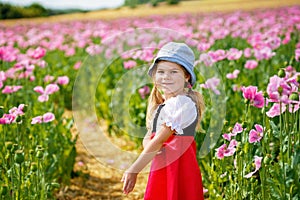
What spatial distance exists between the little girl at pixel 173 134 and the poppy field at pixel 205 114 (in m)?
0.26

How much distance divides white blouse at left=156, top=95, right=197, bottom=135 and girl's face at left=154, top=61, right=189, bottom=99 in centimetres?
5

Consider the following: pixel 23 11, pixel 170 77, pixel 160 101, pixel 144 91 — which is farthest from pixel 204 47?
pixel 23 11

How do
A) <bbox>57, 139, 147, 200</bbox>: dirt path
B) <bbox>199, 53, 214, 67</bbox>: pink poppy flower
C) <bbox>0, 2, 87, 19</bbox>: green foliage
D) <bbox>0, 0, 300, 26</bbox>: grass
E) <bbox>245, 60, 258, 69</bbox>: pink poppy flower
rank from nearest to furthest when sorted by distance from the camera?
<bbox>57, 139, 147, 200</bbox>: dirt path → <bbox>199, 53, 214, 67</bbox>: pink poppy flower → <bbox>245, 60, 258, 69</bbox>: pink poppy flower → <bbox>0, 0, 300, 26</bbox>: grass → <bbox>0, 2, 87, 19</bbox>: green foliage

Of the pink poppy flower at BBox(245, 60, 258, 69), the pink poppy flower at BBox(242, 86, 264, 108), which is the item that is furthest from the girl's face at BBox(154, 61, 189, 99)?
the pink poppy flower at BBox(245, 60, 258, 69)

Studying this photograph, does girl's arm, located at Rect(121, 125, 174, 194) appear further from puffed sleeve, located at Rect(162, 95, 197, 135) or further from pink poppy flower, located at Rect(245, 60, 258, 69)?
pink poppy flower, located at Rect(245, 60, 258, 69)

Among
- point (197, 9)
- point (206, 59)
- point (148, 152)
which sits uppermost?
point (197, 9)

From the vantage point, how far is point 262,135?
7.89 ft

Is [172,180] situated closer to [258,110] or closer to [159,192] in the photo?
→ [159,192]

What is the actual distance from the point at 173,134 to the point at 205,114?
1.58 metres

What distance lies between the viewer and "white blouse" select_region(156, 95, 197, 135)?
214 cm

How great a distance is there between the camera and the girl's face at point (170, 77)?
7.30 ft

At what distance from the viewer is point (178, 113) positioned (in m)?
2.17

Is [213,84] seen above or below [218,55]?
below

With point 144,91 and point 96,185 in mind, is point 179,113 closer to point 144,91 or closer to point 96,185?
point 96,185
